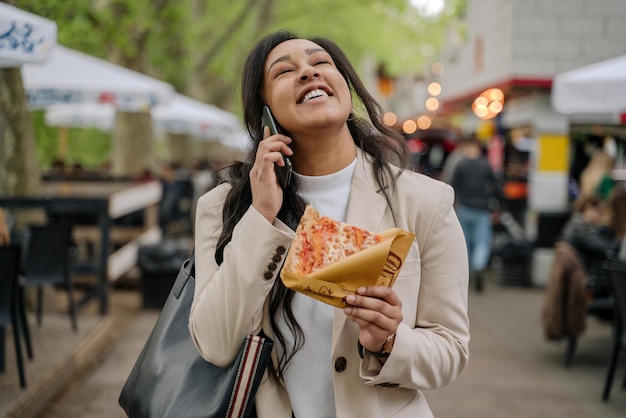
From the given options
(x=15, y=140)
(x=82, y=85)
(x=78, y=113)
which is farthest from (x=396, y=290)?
(x=78, y=113)

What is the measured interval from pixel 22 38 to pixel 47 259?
2.64 metres

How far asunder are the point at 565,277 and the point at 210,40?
1008 inches

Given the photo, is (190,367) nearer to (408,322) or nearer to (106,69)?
(408,322)

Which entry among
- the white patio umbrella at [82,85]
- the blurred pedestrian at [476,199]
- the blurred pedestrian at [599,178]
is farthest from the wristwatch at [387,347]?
the blurred pedestrian at [599,178]

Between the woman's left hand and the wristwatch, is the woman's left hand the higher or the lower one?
the higher one

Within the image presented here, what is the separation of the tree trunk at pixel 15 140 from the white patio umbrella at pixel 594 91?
5.50m

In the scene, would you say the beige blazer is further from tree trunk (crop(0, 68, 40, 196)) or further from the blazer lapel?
tree trunk (crop(0, 68, 40, 196))

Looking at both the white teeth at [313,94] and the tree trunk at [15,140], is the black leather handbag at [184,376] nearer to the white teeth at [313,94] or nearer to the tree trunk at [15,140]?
the white teeth at [313,94]

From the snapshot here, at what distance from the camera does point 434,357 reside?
2.02 metres

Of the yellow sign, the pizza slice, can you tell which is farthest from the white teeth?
the yellow sign

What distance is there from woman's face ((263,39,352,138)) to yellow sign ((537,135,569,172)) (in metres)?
10.8

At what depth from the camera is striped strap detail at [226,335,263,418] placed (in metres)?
1.96

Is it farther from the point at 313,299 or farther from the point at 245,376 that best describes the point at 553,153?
the point at 245,376

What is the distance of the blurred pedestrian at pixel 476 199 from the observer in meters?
11.8
